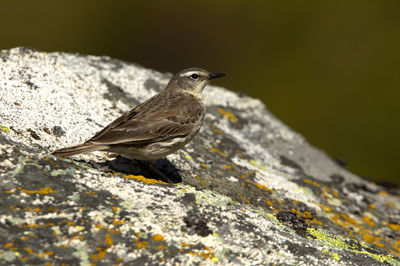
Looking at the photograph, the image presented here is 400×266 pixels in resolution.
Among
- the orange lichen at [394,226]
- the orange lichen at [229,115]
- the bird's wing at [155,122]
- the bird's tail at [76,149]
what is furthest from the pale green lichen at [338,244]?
the orange lichen at [229,115]

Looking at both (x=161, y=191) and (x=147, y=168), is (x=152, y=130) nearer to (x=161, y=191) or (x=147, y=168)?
(x=147, y=168)

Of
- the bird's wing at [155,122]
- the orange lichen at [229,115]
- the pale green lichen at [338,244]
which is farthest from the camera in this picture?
the orange lichen at [229,115]

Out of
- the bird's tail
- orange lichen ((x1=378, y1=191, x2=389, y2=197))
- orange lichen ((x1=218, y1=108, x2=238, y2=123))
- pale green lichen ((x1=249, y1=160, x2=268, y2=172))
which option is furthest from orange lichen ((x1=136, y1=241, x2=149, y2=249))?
orange lichen ((x1=378, y1=191, x2=389, y2=197))

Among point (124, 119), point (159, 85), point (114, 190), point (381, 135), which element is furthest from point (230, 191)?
point (381, 135)

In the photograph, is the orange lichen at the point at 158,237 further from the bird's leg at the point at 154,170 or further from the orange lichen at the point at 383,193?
the orange lichen at the point at 383,193

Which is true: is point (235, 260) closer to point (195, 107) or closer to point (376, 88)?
point (195, 107)

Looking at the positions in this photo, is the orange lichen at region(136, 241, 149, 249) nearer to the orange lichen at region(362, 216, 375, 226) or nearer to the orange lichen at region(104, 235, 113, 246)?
the orange lichen at region(104, 235, 113, 246)
